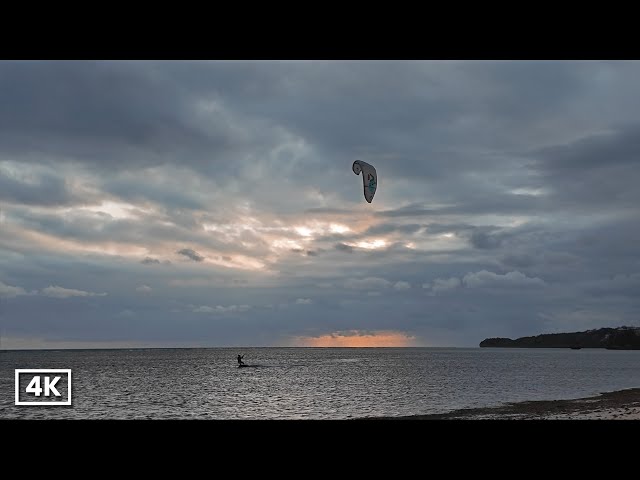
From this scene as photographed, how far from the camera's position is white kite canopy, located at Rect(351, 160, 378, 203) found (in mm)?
14364

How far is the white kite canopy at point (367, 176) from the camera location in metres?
14.4

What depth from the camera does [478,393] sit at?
49.2m

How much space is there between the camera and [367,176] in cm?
1541
